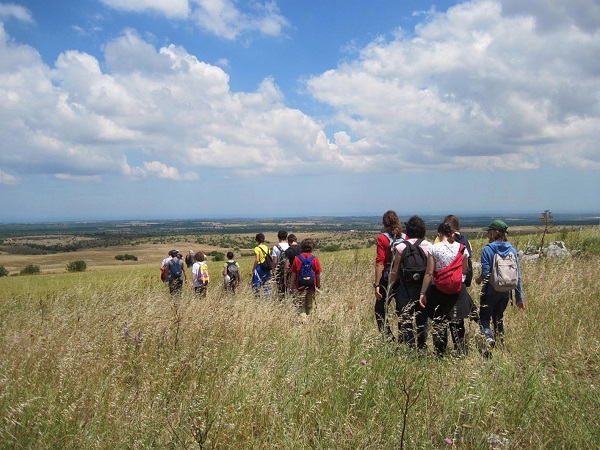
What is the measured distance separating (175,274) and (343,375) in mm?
8350

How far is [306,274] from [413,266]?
293 cm

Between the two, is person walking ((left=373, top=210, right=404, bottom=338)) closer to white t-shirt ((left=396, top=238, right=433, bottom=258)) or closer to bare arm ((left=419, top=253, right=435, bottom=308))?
white t-shirt ((left=396, top=238, right=433, bottom=258))

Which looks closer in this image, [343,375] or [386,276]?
[343,375]

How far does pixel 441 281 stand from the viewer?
199 inches

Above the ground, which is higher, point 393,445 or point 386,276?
point 386,276

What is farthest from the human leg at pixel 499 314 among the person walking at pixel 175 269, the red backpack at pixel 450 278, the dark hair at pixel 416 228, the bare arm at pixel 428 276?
the person walking at pixel 175 269

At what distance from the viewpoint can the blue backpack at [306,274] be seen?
786cm

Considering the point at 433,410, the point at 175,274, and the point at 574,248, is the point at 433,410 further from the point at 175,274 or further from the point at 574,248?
the point at 574,248

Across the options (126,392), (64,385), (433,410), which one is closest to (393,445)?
(433,410)

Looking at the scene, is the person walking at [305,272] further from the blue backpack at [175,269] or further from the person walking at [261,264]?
the blue backpack at [175,269]

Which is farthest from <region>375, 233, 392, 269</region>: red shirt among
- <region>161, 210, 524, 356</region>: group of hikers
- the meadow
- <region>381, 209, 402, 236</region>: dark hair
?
the meadow

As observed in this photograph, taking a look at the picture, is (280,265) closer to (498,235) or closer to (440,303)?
(440,303)

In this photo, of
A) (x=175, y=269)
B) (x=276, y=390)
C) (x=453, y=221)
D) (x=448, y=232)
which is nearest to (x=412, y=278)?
(x=448, y=232)

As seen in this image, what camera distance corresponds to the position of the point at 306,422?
2.99m
